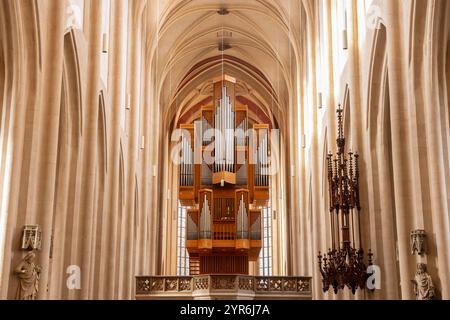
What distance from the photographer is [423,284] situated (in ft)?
39.9

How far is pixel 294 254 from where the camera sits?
34.3 m

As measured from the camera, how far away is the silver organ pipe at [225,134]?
1428 inches

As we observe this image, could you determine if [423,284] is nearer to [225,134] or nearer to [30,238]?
[30,238]

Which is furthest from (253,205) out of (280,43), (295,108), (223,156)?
(280,43)

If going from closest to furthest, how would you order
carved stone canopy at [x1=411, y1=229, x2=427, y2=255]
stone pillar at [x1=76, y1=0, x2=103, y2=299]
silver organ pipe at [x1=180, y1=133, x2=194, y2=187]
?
carved stone canopy at [x1=411, y1=229, x2=427, y2=255]
stone pillar at [x1=76, y1=0, x2=103, y2=299]
silver organ pipe at [x1=180, y1=133, x2=194, y2=187]

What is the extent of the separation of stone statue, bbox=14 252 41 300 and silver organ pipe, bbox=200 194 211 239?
21462mm

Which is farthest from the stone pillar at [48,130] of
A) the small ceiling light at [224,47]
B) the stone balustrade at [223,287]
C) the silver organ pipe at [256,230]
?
the small ceiling light at [224,47]

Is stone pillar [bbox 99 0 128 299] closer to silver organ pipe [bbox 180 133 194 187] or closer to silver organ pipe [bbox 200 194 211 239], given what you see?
silver organ pipe [bbox 200 194 211 239]

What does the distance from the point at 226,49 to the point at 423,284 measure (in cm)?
2778

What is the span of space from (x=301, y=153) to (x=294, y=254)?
5469mm

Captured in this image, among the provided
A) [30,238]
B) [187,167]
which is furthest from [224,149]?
[30,238]

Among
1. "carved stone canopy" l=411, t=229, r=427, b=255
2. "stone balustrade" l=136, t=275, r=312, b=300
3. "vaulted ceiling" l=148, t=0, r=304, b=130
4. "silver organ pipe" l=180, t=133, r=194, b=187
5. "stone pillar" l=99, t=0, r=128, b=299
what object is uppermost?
"vaulted ceiling" l=148, t=0, r=304, b=130

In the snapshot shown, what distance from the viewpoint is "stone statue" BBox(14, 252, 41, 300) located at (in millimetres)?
12055

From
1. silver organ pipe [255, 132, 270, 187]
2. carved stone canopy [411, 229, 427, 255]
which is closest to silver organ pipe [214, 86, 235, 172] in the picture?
silver organ pipe [255, 132, 270, 187]
